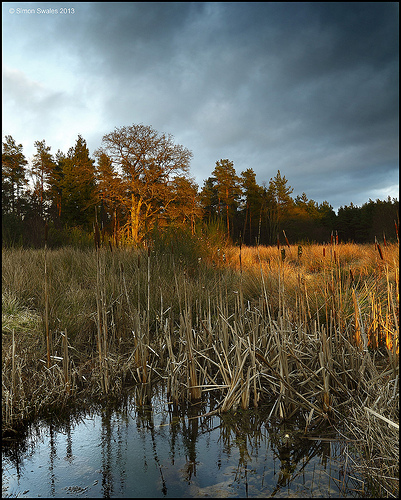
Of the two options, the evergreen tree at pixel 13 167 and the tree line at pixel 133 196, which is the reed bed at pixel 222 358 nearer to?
the tree line at pixel 133 196

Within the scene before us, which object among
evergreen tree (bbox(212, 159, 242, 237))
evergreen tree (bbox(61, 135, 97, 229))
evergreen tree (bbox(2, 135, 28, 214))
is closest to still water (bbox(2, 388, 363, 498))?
evergreen tree (bbox(2, 135, 28, 214))

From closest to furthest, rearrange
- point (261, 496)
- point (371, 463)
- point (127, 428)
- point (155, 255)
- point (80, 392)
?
point (261, 496)
point (371, 463)
point (127, 428)
point (80, 392)
point (155, 255)

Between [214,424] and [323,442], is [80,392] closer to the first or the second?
[214,424]

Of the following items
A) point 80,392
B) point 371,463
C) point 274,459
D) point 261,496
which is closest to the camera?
point 261,496

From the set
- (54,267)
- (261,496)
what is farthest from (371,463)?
(54,267)

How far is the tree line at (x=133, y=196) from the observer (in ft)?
38.3

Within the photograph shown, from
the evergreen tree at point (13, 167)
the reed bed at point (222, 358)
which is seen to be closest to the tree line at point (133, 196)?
the evergreen tree at point (13, 167)

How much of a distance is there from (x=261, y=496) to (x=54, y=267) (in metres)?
5.15

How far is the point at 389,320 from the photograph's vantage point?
2.85 metres

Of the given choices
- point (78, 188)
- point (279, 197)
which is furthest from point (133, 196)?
point (279, 197)

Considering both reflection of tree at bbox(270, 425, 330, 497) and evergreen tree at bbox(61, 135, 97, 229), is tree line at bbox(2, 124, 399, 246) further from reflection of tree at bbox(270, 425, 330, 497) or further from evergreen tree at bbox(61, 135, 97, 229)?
reflection of tree at bbox(270, 425, 330, 497)

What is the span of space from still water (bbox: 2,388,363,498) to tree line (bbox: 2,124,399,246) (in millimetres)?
6308

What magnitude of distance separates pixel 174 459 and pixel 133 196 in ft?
55.9

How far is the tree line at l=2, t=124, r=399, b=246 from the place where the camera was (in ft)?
38.3
